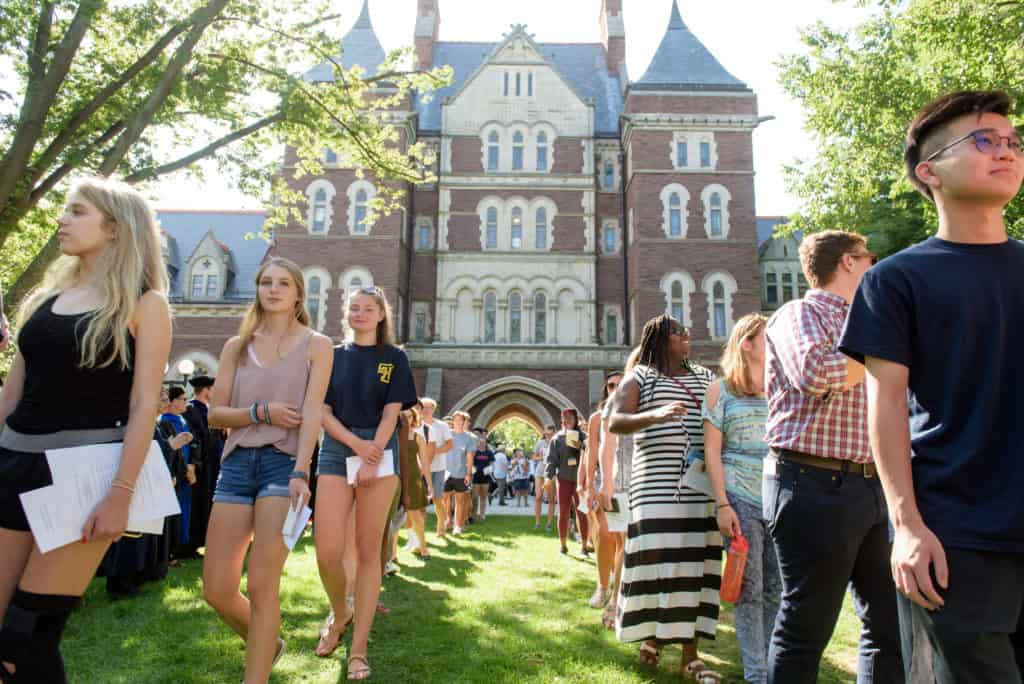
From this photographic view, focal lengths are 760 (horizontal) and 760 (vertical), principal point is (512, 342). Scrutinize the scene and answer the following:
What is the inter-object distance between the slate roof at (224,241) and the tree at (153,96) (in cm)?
1540

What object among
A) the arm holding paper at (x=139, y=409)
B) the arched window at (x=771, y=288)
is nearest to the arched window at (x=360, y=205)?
the arched window at (x=771, y=288)

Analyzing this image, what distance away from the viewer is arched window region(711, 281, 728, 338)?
26.1 m

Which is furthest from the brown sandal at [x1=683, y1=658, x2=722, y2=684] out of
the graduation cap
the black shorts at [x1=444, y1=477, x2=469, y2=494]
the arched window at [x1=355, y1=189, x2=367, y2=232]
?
the arched window at [x1=355, y1=189, x2=367, y2=232]

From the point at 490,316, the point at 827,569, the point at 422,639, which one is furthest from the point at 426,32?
the point at 827,569

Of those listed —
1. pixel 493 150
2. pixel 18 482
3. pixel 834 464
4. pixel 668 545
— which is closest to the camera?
pixel 18 482

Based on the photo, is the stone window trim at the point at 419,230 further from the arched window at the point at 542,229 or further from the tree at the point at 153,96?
the tree at the point at 153,96

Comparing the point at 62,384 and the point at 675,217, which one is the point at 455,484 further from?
the point at 675,217

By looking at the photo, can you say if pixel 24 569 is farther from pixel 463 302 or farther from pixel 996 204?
pixel 463 302

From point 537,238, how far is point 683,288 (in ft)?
17.9

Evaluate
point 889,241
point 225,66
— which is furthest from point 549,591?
point 889,241

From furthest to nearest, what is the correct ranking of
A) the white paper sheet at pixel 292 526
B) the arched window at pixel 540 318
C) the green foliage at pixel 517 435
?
1. the green foliage at pixel 517 435
2. the arched window at pixel 540 318
3. the white paper sheet at pixel 292 526

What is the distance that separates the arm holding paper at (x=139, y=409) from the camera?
250 cm

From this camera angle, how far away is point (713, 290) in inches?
1033

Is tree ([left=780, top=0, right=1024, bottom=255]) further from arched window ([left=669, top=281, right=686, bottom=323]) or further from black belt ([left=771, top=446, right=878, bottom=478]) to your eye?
black belt ([left=771, top=446, right=878, bottom=478])
